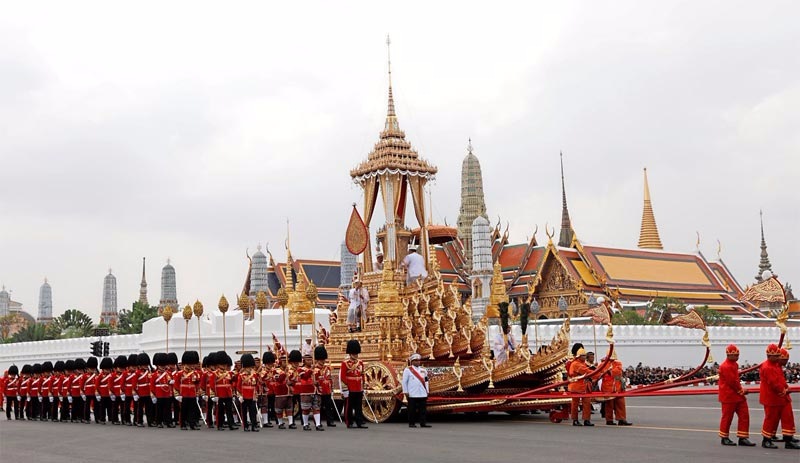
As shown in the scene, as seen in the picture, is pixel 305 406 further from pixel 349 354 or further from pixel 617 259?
pixel 617 259

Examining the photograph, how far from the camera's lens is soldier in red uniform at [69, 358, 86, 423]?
59.8ft

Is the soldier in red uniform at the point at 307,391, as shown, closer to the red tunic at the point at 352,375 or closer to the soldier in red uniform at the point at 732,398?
the red tunic at the point at 352,375

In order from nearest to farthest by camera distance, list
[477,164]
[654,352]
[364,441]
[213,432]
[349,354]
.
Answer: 1. [364,441]
2. [213,432]
3. [349,354]
4. [654,352]
5. [477,164]

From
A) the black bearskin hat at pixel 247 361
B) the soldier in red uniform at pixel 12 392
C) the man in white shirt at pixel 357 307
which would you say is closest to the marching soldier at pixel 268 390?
the black bearskin hat at pixel 247 361

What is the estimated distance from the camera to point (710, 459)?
9.27 meters

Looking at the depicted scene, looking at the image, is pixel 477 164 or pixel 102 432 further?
pixel 477 164

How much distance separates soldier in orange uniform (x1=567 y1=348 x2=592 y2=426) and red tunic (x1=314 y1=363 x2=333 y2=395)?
374 cm

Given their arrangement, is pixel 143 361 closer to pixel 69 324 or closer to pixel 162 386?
pixel 162 386

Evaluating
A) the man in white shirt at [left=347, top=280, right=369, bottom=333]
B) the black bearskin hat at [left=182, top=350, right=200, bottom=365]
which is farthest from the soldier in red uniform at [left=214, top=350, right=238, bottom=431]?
the man in white shirt at [left=347, top=280, right=369, bottom=333]

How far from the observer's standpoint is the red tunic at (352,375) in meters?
14.7

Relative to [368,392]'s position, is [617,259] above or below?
above

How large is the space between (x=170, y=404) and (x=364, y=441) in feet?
16.5

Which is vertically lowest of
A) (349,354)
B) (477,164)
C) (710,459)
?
(710,459)

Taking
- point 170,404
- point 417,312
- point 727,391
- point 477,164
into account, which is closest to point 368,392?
point 417,312
